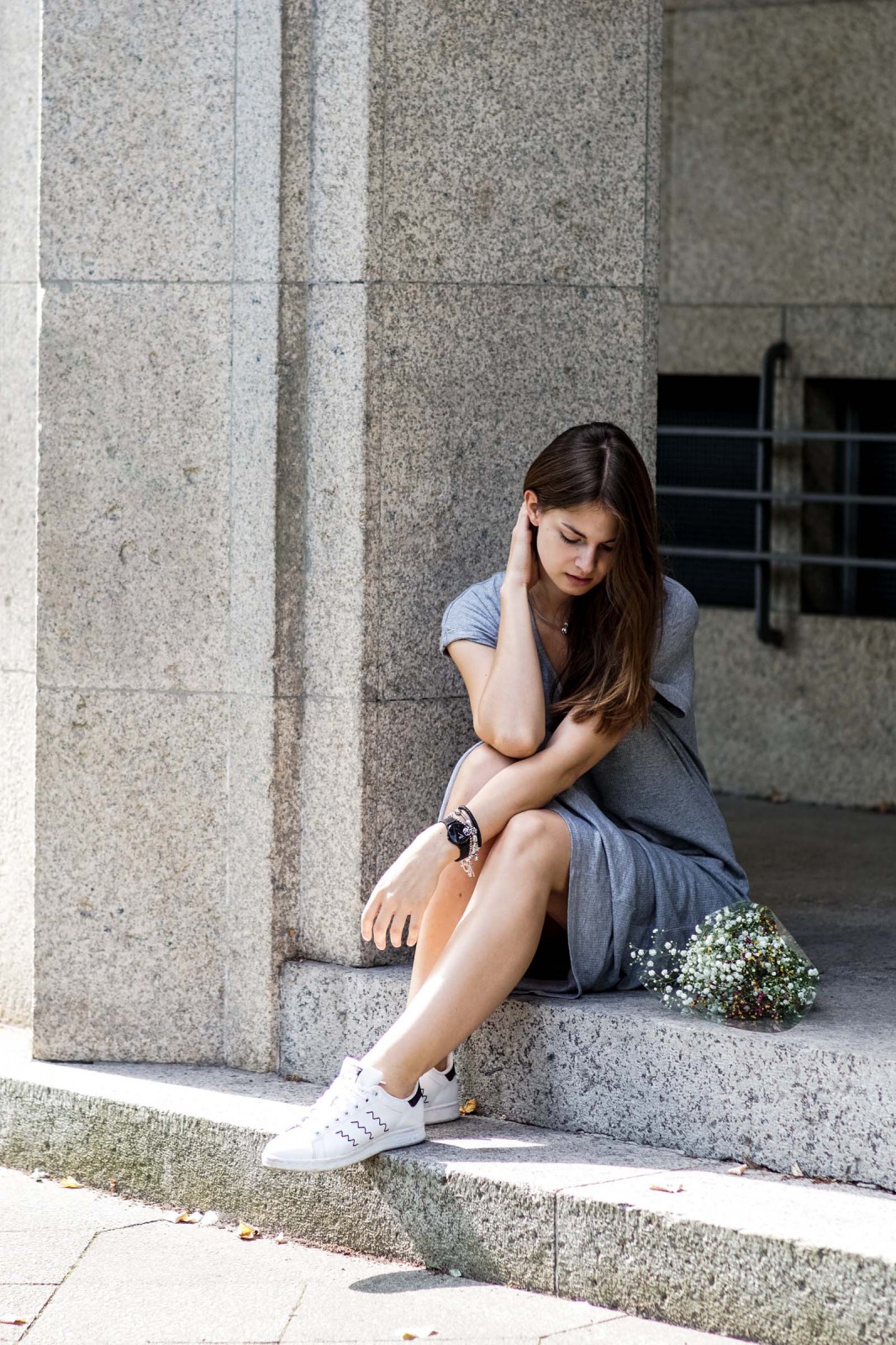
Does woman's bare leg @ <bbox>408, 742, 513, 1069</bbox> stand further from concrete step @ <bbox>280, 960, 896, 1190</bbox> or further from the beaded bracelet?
concrete step @ <bbox>280, 960, 896, 1190</bbox>

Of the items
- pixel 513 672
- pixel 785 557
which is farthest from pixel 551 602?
pixel 785 557

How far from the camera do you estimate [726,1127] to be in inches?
161

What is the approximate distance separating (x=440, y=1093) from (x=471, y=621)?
1028 millimetres

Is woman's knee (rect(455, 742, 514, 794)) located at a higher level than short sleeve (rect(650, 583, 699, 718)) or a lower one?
lower

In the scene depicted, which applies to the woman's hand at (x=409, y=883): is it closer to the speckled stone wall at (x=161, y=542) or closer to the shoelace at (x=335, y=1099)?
the shoelace at (x=335, y=1099)

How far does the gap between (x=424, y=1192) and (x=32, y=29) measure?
2.96 m

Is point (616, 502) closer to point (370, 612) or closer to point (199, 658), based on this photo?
point (370, 612)

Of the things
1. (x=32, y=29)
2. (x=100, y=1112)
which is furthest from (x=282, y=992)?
(x=32, y=29)

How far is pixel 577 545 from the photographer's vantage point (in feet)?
14.3

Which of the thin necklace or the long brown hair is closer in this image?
the long brown hair

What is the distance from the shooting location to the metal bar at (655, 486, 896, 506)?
7.38 m

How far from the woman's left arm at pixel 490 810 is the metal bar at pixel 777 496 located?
3.24 metres

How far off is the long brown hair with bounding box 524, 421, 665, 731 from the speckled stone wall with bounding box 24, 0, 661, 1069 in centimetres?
46

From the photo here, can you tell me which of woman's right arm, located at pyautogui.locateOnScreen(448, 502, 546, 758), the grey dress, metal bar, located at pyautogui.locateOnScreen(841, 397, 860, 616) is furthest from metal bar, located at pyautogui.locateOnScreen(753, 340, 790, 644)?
woman's right arm, located at pyautogui.locateOnScreen(448, 502, 546, 758)
